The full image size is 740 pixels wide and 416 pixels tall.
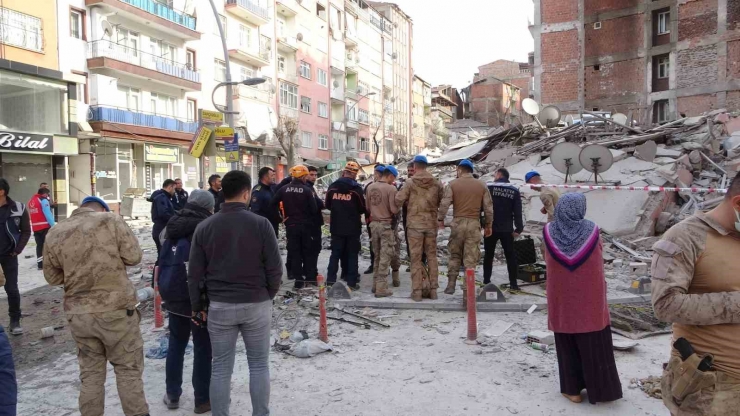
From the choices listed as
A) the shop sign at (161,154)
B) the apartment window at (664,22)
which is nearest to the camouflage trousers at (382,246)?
the shop sign at (161,154)

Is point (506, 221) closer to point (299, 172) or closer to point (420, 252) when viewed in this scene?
point (420, 252)

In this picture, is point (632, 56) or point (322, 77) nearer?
point (632, 56)

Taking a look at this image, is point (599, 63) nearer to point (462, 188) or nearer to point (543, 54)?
point (543, 54)

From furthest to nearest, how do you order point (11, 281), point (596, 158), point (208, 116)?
point (596, 158) → point (208, 116) → point (11, 281)

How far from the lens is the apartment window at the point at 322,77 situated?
157 feet

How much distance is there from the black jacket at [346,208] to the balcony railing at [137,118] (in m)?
21.1

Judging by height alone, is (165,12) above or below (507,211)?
above

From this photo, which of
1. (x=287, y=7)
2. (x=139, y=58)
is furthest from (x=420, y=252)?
(x=287, y=7)

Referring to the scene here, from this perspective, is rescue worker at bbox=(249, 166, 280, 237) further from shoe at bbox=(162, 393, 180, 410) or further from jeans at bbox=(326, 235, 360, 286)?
shoe at bbox=(162, 393, 180, 410)

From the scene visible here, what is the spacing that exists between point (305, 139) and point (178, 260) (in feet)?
139

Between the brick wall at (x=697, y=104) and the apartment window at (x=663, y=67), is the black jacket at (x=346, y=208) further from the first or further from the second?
the apartment window at (x=663, y=67)

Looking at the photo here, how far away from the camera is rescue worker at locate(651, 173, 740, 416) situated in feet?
7.84

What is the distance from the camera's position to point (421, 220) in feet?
25.3

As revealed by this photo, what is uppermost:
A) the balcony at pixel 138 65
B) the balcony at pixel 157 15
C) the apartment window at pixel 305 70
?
the apartment window at pixel 305 70
